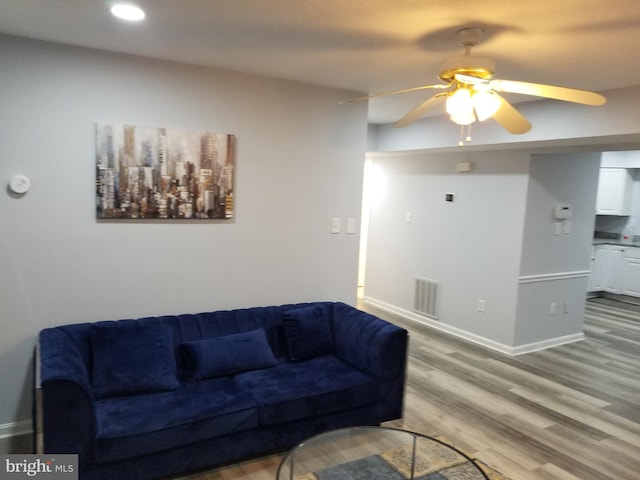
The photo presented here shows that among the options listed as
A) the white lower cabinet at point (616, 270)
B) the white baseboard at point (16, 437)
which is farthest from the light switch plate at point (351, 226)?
the white lower cabinet at point (616, 270)

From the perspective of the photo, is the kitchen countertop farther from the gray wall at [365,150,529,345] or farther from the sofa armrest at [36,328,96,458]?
the sofa armrest at [36,328,96,458]

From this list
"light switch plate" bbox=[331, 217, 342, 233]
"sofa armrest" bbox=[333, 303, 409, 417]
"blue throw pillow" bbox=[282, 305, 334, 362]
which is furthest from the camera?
"light switch plate" bbox=[331, 217, 342, 233]

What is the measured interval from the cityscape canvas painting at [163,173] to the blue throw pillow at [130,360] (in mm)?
752

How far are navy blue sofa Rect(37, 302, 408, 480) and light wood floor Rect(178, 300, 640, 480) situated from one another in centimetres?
27

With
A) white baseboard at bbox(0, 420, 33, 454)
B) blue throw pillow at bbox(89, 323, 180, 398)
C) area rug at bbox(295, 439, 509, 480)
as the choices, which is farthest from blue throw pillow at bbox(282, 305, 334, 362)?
white baseboard at bbox(0, 420, 33, 454)

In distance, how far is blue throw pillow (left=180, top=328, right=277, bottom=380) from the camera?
111 inches

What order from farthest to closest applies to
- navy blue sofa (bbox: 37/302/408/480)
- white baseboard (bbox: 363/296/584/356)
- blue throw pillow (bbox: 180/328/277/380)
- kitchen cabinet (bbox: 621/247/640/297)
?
1. kitchen cabinet (bbox: 621/247/640/297)
2. white baseboard (bbox: 363/296/584/356)
3. blue throw pillow (bbox: 180/328/277/380)
4. navy blue sofa (bbox: 37/302/408/480)

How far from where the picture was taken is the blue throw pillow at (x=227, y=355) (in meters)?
2.82

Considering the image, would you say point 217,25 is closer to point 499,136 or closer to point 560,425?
point 499,136

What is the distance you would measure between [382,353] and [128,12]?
93.2 inches

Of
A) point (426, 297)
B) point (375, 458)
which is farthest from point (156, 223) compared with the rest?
point (426, 297)

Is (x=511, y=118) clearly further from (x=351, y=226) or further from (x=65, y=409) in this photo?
(x=65, y=409)

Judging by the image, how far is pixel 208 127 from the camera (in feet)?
10.5

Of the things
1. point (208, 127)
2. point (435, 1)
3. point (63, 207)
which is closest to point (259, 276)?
point (208, 127)
